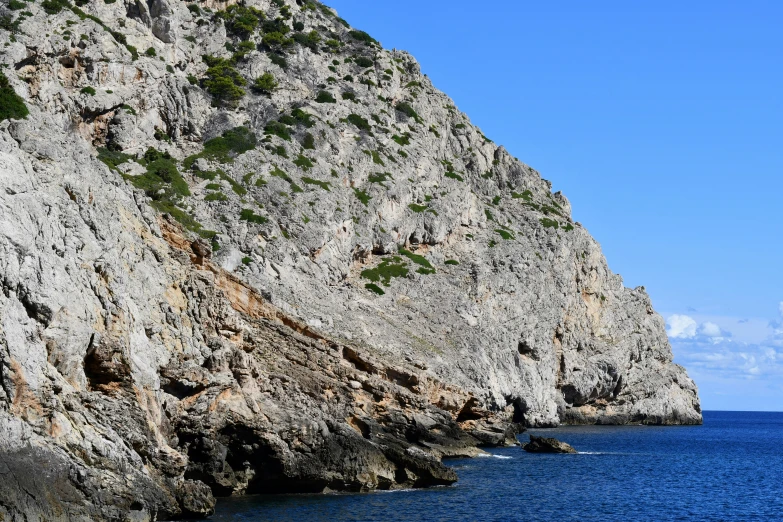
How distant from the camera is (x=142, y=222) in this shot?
49.8 m

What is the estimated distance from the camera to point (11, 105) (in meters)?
50.6

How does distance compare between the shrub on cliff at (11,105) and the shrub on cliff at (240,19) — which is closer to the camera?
the shrub on cliff at (11,105)

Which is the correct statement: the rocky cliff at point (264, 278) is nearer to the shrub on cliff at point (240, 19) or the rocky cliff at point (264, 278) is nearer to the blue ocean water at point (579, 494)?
the shrub on cliff at point (240, 19)

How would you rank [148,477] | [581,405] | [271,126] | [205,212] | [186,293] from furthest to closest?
1. [581,405]
2. [271,126]
3. [205,212]
4. [186,293]
5. [148,477]

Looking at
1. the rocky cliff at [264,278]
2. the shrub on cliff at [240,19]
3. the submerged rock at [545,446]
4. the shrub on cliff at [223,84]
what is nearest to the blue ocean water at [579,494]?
the submerged rock at [545,446]

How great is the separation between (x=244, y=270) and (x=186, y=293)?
94.6ft

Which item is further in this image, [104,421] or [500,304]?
[500,304]

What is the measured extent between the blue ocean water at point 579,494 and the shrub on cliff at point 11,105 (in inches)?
989

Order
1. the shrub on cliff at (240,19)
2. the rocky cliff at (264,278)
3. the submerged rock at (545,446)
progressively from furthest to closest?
the shrub on cliff at (240,19), the submerged rock at (545,446), the rocky cliff at (264,278)

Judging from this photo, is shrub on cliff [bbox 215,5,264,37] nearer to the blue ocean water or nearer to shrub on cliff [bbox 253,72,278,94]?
shrub on cliff [bbox 253,72,278,94]

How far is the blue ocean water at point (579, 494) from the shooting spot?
135 feet

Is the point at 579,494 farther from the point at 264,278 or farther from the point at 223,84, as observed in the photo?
the point at 223,84

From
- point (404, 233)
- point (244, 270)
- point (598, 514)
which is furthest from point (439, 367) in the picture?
point (598, 514)

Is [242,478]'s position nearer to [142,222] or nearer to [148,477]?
[148,477]
